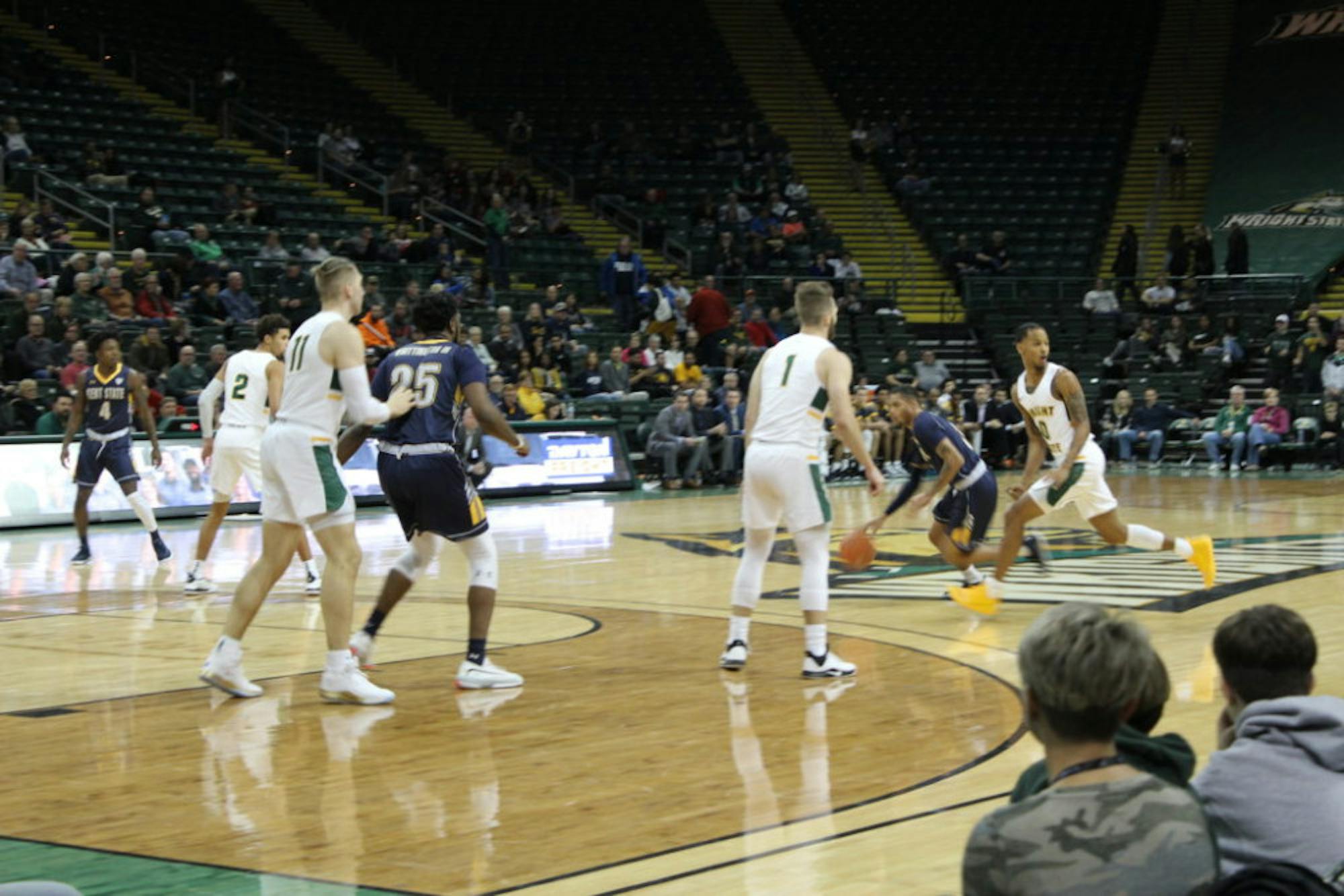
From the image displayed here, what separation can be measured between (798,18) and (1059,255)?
10.3 m

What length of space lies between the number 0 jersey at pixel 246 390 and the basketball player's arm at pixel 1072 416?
218 inches

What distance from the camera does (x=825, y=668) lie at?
8.62m

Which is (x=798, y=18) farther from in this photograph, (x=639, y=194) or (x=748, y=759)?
(x=748, y=759)

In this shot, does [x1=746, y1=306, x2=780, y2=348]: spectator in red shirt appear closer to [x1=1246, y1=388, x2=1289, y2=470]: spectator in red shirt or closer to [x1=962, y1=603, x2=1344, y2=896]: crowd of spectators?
[x1=1246, y1=388, x2=1289, y2=470]: spectator in red shirt

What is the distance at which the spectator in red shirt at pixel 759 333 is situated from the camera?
96.2 ft

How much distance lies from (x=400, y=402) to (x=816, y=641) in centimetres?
237

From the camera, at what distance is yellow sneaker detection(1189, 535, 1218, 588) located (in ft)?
38.8

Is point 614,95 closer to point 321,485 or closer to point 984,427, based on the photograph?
point 984,427

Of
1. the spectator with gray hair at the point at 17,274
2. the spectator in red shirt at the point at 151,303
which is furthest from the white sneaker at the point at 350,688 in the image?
the spectator in red shirt at the point at 151,303

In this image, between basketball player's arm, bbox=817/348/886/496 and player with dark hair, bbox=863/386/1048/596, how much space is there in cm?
263

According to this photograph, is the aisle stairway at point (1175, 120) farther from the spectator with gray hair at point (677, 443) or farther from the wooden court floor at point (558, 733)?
the wooden court floor at point (558, 733)

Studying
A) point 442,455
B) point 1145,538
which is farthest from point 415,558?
point 1145,538

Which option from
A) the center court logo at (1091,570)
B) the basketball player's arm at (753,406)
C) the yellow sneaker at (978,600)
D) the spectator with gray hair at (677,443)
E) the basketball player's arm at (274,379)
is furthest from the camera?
the spectator with gray hair at (677,443)

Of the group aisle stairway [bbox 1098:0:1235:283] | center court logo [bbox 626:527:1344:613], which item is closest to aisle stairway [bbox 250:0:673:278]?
aisle stairway [bbox 1098:0:1235:283]
